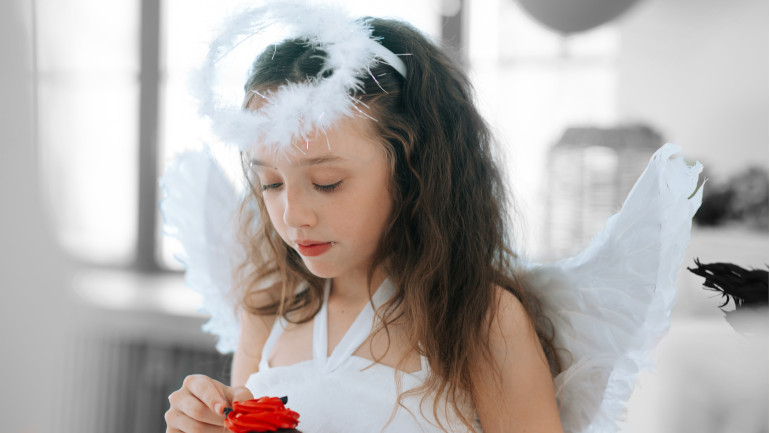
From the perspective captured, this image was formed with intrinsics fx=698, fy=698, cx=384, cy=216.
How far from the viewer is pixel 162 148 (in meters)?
2.81

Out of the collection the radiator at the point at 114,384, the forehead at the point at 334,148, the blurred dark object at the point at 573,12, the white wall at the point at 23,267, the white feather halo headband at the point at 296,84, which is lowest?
the radiator at the point at 114,384

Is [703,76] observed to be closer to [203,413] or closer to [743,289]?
[743,289]

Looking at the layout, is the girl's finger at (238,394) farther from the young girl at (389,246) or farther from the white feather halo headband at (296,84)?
the white feather halo headband at (296,84)

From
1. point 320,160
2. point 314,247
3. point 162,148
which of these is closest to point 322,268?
point 314,247

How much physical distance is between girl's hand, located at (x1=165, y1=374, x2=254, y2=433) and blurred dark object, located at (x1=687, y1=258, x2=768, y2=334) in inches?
19.6

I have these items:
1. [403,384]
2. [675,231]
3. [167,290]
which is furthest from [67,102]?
[675,231]

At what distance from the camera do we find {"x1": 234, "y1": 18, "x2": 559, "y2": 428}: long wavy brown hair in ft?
2.67

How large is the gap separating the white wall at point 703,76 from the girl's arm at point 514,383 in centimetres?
174

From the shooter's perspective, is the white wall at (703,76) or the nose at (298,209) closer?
the nose at (298,209)

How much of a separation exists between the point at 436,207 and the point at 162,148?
2201 millimetres

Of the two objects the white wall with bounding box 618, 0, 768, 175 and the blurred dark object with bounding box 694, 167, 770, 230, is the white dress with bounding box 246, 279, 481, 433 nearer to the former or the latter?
the blurred dark object with bounding box 694, 167, 770, 230

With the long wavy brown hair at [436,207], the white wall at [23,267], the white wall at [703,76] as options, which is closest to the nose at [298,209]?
the long wavy brown hair at [436,207]

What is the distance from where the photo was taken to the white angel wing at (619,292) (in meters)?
0.74

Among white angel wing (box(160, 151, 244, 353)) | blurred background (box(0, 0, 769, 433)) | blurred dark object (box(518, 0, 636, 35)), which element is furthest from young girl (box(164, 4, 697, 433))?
blurred background (box(0, 0, 769, 433))
